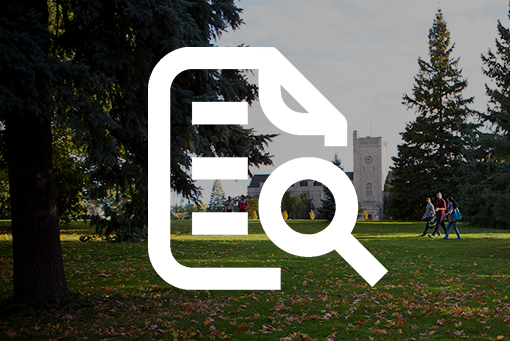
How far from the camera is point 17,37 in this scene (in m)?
5.61

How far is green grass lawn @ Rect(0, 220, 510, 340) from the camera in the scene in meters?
5.77

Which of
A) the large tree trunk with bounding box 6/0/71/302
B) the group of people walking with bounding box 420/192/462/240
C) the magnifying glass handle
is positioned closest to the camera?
the large tree trunk with bounding box 6/0/71/302

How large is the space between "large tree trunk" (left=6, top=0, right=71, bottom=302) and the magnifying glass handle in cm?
515

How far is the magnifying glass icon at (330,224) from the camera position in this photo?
8.80 metres

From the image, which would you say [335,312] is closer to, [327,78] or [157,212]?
[157,212]

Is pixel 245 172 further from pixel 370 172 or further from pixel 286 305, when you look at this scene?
pixel 370 172

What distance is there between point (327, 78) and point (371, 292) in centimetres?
724

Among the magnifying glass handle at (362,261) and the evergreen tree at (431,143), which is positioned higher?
the evergreen tree at (431,143)

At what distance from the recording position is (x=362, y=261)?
8773 millimetres

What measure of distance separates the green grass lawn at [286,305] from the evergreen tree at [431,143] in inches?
1081

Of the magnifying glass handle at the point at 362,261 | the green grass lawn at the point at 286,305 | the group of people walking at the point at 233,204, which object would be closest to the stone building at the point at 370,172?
the group of people walking at the point at 233,204

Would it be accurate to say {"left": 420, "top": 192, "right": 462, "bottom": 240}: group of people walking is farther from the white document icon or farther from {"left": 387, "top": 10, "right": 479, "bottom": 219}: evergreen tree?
{"left": 387, "top": 10, "right": 479, "bottom": 219}: evergreen tree

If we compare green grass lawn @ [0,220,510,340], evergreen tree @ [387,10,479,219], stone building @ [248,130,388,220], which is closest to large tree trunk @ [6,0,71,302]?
green grass lawn @ [0,220,510,340]

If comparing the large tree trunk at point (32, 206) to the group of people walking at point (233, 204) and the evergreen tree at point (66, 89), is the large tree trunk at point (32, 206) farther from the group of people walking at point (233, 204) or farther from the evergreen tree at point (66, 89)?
the group of people walking at point (233, 204)
